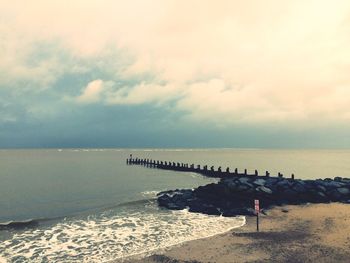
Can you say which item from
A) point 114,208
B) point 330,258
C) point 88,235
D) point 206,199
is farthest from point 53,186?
point 330,258

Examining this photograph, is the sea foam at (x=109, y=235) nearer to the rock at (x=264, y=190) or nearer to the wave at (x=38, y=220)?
the wave at (x=38, y=220)

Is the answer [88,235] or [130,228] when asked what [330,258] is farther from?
[88,235]

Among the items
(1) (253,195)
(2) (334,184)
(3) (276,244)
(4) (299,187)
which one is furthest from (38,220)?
(2) (334,184)

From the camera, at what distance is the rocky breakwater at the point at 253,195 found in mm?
28656

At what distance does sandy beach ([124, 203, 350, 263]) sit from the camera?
608 inches

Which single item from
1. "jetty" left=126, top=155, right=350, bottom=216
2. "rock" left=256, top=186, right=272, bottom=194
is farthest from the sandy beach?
"rock" left=256, top=186, right=272, bottom=194

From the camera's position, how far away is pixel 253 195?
2973cm

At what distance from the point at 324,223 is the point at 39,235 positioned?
1866cm

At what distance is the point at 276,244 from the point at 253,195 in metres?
12.5

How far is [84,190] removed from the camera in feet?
138

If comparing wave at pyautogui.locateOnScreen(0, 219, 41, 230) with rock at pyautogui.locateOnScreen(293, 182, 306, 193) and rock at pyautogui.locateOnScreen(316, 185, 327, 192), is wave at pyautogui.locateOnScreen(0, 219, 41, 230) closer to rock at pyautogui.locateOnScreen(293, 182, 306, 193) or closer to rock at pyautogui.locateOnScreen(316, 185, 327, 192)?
rock at pyautogui.locateOnScreen(293, 182, 306, 193)

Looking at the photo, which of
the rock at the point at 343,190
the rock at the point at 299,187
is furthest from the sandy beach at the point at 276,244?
the rock at the point at 343,190

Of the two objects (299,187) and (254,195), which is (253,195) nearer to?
(254,195)

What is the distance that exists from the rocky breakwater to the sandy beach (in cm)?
536
